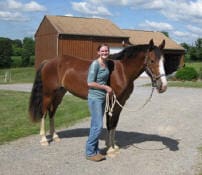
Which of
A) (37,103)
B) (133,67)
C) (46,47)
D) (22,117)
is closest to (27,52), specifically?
(46,47)

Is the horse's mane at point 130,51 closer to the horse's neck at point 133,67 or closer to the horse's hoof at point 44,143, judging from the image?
the horse's neck at point 133,67

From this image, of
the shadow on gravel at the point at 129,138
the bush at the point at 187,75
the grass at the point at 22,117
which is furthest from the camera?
the bush at the point at 187,75

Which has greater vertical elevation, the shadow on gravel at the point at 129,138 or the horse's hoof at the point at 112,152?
the horse's hoof at the point at 112,152

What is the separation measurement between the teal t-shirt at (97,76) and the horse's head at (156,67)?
0.78 m

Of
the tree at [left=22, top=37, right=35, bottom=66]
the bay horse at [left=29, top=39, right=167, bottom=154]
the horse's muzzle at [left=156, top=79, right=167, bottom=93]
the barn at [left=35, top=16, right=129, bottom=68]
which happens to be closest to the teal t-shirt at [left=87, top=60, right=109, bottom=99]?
the bay horse at [left=29, top=39, right=167, bottom=154]

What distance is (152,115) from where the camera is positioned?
39.8ft

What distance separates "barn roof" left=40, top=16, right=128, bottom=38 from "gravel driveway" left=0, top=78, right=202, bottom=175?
30434 mm

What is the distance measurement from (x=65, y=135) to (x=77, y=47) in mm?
32618

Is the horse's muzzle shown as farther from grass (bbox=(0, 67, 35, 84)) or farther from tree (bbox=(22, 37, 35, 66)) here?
tree (bbox=(22, 37, 35, 66))

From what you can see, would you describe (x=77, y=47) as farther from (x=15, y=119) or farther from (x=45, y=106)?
(x=45, y=106)

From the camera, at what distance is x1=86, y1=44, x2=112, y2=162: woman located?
653 cm

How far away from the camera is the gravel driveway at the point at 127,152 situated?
6.20m

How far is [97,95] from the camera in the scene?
6.68 meters

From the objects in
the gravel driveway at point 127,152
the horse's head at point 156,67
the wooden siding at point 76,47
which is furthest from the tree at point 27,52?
the horse's head at point 156,67
